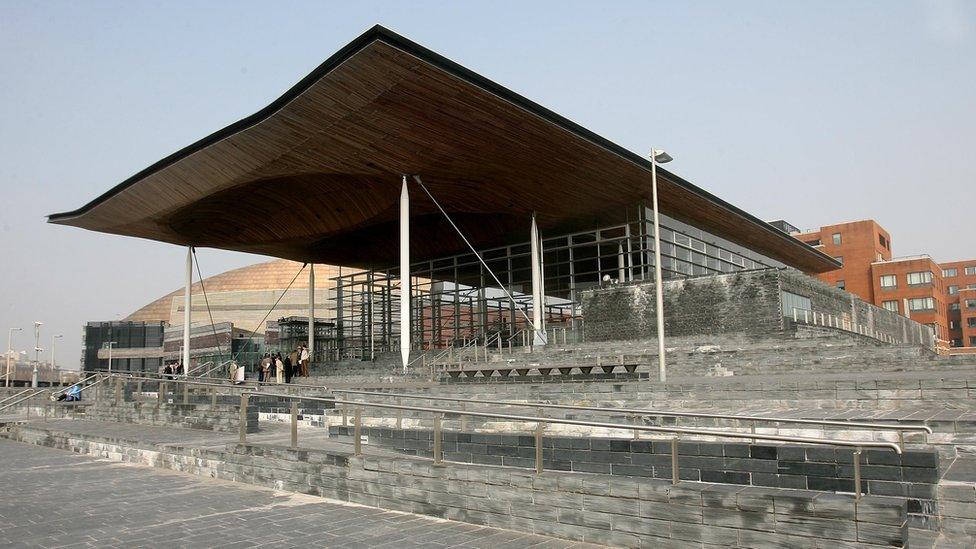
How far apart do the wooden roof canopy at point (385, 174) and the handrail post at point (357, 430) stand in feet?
47.5

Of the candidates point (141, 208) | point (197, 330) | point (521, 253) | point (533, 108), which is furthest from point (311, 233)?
point (197, 330)

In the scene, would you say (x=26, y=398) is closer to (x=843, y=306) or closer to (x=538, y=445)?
(x=538, y=445)

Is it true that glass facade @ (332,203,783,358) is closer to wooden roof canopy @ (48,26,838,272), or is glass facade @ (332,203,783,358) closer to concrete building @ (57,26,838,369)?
concrete building @ (57,26,838,369)

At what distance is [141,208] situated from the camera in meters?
36.3

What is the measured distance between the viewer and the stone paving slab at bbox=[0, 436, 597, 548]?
7227 millimetres

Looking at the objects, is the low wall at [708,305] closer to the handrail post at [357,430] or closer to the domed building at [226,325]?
the handrail post at [357,430]

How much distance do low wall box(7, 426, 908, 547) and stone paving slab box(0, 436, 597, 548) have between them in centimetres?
19

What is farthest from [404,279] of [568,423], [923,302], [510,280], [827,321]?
[923,302]

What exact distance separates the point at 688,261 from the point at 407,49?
24788 millimetres

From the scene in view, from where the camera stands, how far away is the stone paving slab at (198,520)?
23.7 ft

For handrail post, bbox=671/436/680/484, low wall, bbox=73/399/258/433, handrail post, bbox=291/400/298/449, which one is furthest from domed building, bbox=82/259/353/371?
handrail post, bbox=671/436/680/484

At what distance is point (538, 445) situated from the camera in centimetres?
788

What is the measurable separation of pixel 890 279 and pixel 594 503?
301 ft

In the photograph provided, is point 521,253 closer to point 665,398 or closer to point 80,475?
point 665,398
